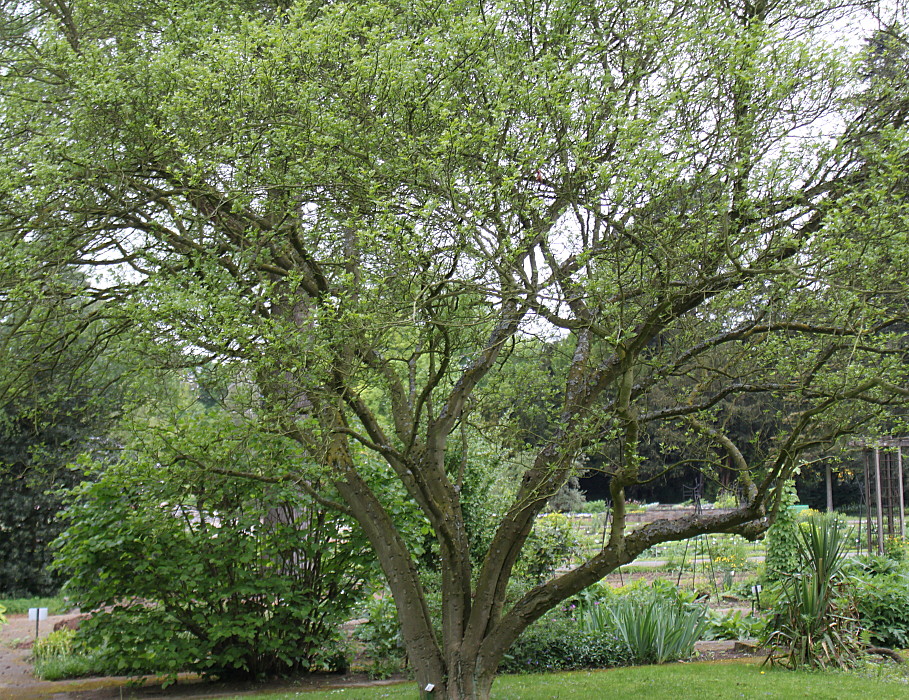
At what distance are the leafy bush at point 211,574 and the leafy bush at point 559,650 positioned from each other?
86.9 inches

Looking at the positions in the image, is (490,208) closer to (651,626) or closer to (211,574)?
(211,574)

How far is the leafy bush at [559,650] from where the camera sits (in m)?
9.59

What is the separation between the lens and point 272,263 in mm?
6531

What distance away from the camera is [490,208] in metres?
4.90

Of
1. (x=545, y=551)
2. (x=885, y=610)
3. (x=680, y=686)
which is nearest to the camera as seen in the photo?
(x=680, y=686)

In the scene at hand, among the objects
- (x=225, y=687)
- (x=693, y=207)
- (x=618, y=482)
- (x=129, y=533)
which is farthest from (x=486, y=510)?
(x=693, y=207)

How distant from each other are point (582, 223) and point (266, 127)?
2329mm

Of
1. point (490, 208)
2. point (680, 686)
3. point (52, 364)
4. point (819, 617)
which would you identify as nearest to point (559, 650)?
point (680, 686)

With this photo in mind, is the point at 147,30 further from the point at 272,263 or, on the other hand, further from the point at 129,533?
the point at 129,533

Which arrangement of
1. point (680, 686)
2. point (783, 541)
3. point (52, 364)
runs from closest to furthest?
point (52, 364), point (680, 686), point (783, 541)

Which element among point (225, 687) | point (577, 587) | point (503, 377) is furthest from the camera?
point (225, 687)

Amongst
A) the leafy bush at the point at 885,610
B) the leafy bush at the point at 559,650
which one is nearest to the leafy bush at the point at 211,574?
the leafy bush at the point at 559,650

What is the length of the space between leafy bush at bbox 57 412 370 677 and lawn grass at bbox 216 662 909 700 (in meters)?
0.87

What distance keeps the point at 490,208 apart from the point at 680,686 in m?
5.39
